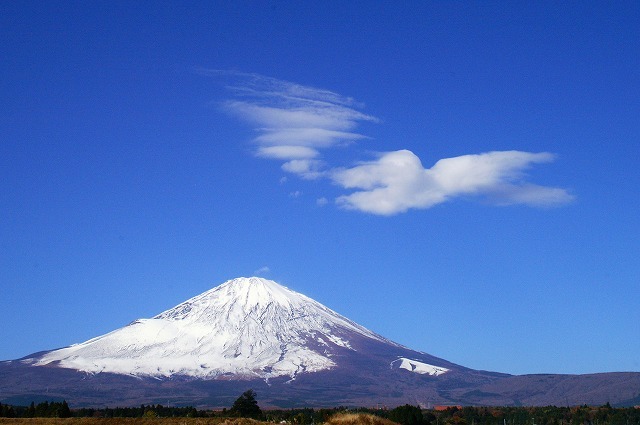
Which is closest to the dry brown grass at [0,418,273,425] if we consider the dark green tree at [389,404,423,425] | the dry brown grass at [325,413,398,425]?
the dry brown grass at [325,413,398,425]

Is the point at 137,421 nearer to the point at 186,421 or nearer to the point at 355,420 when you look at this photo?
the point at 186,421

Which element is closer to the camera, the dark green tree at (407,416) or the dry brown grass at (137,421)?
the dry brown grass at (137,421)

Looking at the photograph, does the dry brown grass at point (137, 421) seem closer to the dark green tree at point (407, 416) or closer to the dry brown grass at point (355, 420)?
the dry brown grass at point (355, 420)

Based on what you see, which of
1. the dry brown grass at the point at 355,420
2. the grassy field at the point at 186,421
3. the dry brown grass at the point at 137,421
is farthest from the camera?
the dry brown grass at the point at 137,421

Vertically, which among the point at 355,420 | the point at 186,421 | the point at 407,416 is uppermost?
the point at 186,421

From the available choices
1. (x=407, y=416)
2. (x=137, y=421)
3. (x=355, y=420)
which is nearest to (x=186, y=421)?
(x=137, y=421)

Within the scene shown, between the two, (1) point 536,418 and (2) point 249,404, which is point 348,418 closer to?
(2) point 249,404

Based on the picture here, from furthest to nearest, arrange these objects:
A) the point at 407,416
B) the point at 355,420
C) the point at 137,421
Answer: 1. the point at 407,416
2. the point at 137,421
3. the point at 355,420

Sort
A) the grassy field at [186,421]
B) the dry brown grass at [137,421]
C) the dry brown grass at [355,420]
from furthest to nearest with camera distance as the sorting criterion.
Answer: the dry brown grass at [137,421]
the grassy field at [186,421]
the dry brown grass at [355,420]

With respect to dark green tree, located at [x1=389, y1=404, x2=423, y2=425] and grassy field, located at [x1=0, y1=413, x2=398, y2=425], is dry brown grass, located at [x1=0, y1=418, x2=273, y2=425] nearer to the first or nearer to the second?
grassy field, located at [x1=0, y1=413, x2=398, y2=425]

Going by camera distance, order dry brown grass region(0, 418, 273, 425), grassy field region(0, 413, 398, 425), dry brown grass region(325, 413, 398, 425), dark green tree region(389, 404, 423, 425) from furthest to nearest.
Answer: dark green tree region(389, 404, 423, 425), dry brown grass region(0, 418, 273, 425), grassy field region(0, 413, 398, 425), dry brown grass region(325, 413, 398, 425)

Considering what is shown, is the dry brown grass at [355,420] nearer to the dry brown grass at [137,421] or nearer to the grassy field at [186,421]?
the grassy field at [186,421]

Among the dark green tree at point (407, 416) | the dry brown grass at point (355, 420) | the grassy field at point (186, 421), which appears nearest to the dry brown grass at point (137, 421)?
the grassy field at point (186, 421)

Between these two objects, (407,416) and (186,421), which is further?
(407,416)
